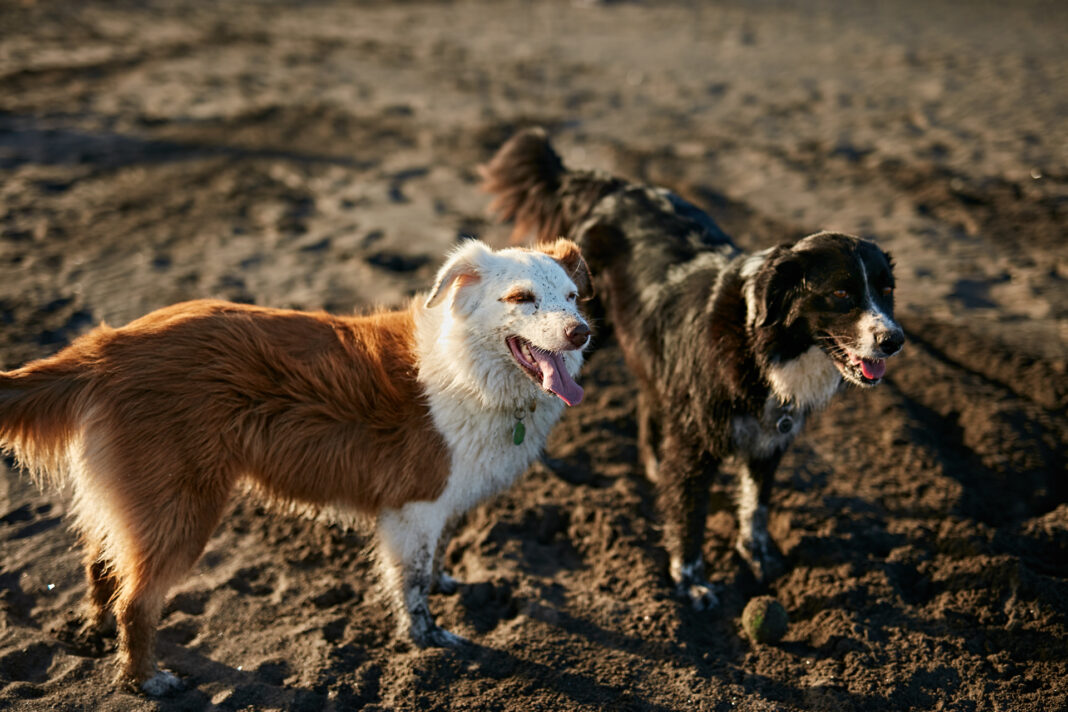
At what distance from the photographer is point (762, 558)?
4207mm

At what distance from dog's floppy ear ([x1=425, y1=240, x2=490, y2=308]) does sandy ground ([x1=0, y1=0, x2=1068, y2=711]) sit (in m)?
1.59

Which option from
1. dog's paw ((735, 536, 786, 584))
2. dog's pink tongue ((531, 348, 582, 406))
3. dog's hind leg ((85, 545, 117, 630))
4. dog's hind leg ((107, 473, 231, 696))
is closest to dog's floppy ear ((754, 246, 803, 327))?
dog's pink tongue ((531, 348, 582, 406))

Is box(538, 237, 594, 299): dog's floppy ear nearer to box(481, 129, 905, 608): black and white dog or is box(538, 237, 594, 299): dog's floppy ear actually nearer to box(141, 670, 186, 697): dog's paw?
box(481, 129, 905, 608): black and white dog

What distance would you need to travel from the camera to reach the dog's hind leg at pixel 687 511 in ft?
13.0

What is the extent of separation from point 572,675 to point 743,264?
207 cm

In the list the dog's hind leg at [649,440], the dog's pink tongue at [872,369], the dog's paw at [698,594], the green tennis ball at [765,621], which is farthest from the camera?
the dog's hind leg at [649,440]

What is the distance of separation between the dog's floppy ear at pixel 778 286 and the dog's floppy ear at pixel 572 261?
0.80 metres

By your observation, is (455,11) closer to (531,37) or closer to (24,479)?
(531,37)

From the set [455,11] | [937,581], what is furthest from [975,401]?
[455,11]

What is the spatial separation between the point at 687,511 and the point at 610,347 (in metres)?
2.18

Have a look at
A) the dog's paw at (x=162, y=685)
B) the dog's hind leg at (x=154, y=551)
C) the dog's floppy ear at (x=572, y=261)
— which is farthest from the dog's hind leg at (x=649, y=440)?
the dog's paw at (x=162, y=685)

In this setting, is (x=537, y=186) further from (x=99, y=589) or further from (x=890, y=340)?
(x=99, y=589)

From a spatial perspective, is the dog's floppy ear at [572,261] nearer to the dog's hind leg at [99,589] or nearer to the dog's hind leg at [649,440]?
the dog's hind leg at [649,440]

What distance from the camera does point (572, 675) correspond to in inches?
138
